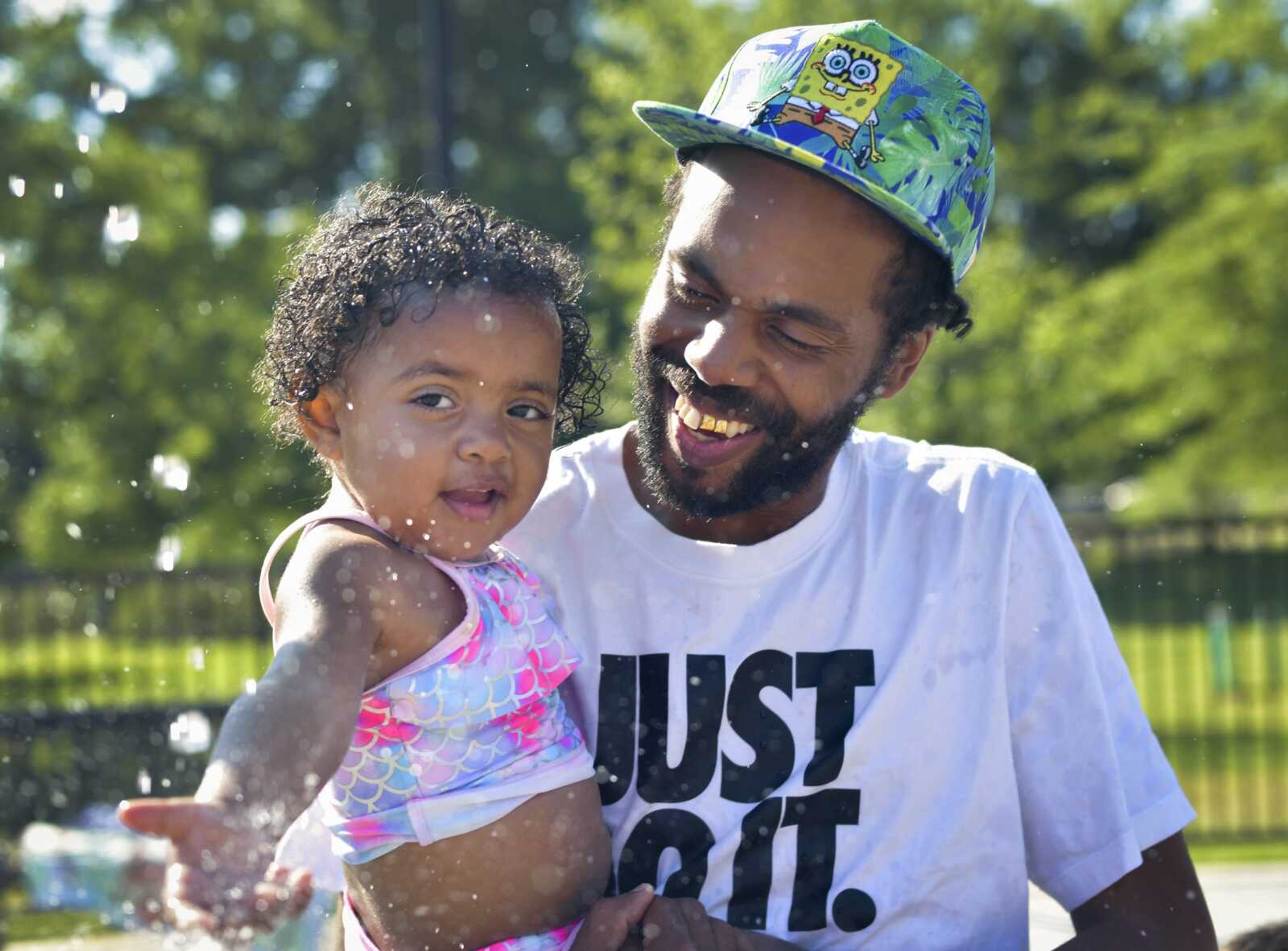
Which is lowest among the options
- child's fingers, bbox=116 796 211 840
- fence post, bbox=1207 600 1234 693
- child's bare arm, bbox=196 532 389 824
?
fence post, bbox=1207 600 1234 693

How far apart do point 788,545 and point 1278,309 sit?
957 centimetres

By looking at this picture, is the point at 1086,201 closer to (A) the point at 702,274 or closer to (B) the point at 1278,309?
(B) the point at 1278,309

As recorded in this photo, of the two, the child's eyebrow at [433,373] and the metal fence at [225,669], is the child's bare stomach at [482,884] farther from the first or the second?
the metal fence at [225,669]

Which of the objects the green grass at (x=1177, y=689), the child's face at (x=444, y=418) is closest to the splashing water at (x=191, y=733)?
the green grass at (x=1177, y=689)

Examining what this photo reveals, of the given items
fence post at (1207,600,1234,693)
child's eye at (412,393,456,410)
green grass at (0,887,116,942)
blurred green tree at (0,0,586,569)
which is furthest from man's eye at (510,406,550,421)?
fence post at (1207,600,1234,693)

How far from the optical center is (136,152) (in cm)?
1154

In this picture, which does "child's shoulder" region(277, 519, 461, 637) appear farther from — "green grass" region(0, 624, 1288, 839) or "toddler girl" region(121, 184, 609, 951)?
"green grass" region(0, 624, 1288, 839)

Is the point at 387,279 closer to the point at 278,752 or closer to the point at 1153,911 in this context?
the point at 278,752

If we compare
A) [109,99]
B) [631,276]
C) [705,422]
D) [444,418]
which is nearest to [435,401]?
[444,418]

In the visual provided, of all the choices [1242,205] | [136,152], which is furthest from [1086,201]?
[136,152]

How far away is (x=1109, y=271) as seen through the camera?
13.7 meters

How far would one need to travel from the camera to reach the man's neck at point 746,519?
2420 mm

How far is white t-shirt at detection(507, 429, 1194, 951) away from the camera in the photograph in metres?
2.22

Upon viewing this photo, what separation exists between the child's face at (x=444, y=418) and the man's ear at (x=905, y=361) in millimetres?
700
